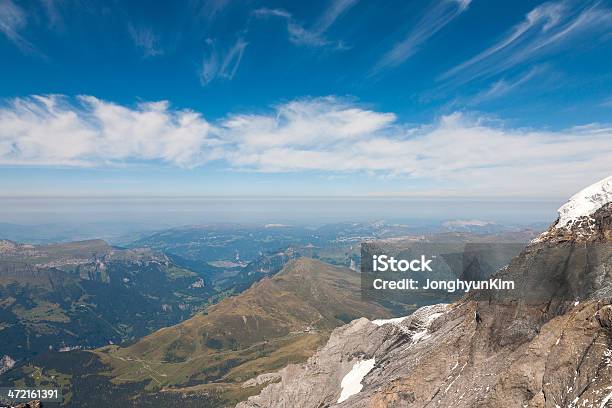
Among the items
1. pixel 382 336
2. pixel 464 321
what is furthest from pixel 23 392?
pixel 464 321

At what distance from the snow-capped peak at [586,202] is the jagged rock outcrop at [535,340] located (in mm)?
190

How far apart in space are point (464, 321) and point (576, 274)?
23353 mm

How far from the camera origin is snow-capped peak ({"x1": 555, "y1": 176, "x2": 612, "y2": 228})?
63.3m

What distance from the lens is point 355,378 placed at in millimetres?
100438

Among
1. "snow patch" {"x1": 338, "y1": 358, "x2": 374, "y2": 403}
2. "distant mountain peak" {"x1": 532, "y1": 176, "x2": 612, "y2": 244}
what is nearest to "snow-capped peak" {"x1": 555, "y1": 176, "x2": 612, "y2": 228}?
"distant mountain peak" {"x1": 532, "y1": 176, "x2": 612, "y2": 244}

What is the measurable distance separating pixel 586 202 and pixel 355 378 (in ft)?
220

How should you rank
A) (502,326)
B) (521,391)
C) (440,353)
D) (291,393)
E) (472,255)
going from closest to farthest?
1. (521,391)
2. (502,326)
3. (440,353)
4. (291,393)
5. (472,255)

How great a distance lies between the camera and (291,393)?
116 metres

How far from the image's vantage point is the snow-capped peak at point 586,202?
63.3 m

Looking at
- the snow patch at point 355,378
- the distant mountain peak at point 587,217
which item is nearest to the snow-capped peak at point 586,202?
the distant mountain peak at point 587,217

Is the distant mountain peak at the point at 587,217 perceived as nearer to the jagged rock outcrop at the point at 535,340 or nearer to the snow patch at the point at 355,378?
the jagged rock outcrop at the point at 535,340

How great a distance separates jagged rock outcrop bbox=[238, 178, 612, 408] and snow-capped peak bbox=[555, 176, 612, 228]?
190 mm

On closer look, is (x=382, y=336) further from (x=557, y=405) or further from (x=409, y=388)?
(x=557, y=405)

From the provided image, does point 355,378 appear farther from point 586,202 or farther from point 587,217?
point 586,202
